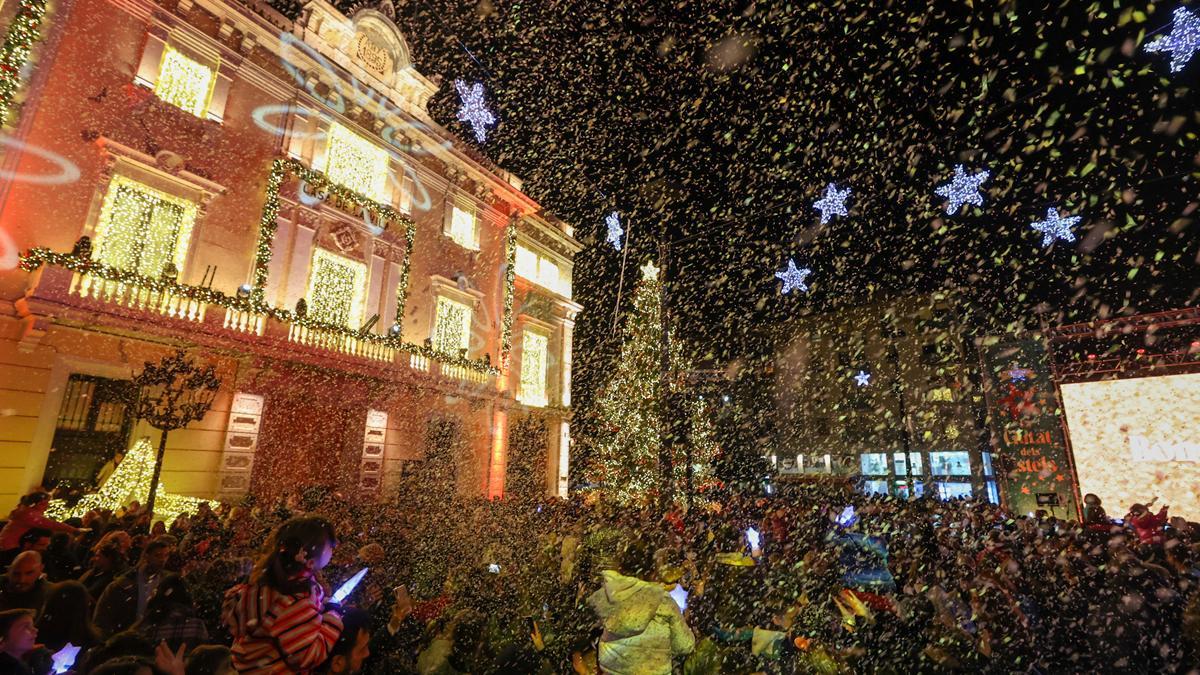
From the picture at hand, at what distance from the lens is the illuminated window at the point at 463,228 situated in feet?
63.3

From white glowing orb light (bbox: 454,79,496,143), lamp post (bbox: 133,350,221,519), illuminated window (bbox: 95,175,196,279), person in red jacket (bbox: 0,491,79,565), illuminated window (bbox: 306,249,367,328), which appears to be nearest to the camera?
person in red jacket (bbox: 0,491,79,565)

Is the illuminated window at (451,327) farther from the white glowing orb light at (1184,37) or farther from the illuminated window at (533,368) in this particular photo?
the white glowing orb light at (1184,37)

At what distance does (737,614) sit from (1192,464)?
14787 millimetres

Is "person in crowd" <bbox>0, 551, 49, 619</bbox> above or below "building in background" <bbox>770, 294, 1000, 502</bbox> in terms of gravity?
below

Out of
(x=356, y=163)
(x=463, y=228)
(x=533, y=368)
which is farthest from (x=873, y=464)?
(x=356, y=163)

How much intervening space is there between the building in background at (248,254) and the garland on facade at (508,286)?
13 centimetres

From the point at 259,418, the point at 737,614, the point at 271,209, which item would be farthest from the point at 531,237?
the point at 737,614

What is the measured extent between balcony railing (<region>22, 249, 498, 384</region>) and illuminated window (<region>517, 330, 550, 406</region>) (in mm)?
7384

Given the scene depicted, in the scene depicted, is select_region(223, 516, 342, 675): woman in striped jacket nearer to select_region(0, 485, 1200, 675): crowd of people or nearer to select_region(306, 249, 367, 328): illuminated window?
select_region(0, 485, 1200, 675): crowd of people

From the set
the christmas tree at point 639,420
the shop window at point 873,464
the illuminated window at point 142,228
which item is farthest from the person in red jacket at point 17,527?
the shop window at point 873,464

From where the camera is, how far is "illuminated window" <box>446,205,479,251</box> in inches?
760

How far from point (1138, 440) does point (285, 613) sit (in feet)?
64.2

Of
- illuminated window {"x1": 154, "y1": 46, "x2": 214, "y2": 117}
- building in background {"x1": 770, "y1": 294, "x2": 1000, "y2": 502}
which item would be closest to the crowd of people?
illuminated window {"x1": 154, "y1": 46, "x2": 214, "y2": 117}

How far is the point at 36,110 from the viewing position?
376 inches
